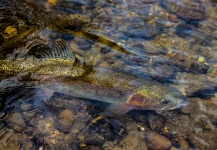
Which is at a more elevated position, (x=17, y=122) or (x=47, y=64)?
(x=47, y=64)

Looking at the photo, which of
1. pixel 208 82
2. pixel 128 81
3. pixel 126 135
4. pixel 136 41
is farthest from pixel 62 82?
pixel 208 82

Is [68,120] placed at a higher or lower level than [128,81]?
lower

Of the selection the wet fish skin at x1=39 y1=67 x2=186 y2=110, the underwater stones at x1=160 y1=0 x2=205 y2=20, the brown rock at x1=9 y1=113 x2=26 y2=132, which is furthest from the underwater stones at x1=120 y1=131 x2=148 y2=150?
the underwater stones at x1=160 y1=0 x2=205 y2=20

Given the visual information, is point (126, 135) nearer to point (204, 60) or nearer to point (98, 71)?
point (98, 71)

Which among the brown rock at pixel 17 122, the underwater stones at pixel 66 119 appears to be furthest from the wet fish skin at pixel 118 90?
the brown rock at pixel 17 122

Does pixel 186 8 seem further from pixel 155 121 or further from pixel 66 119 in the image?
pixel 66 119

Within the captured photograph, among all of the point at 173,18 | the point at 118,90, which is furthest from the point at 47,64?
the point at 173,18

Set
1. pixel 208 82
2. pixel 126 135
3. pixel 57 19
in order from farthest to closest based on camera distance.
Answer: pixel 57 19
pixel 208 82
pixel 126 135

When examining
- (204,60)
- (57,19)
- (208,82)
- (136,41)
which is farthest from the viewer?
(57,19)
